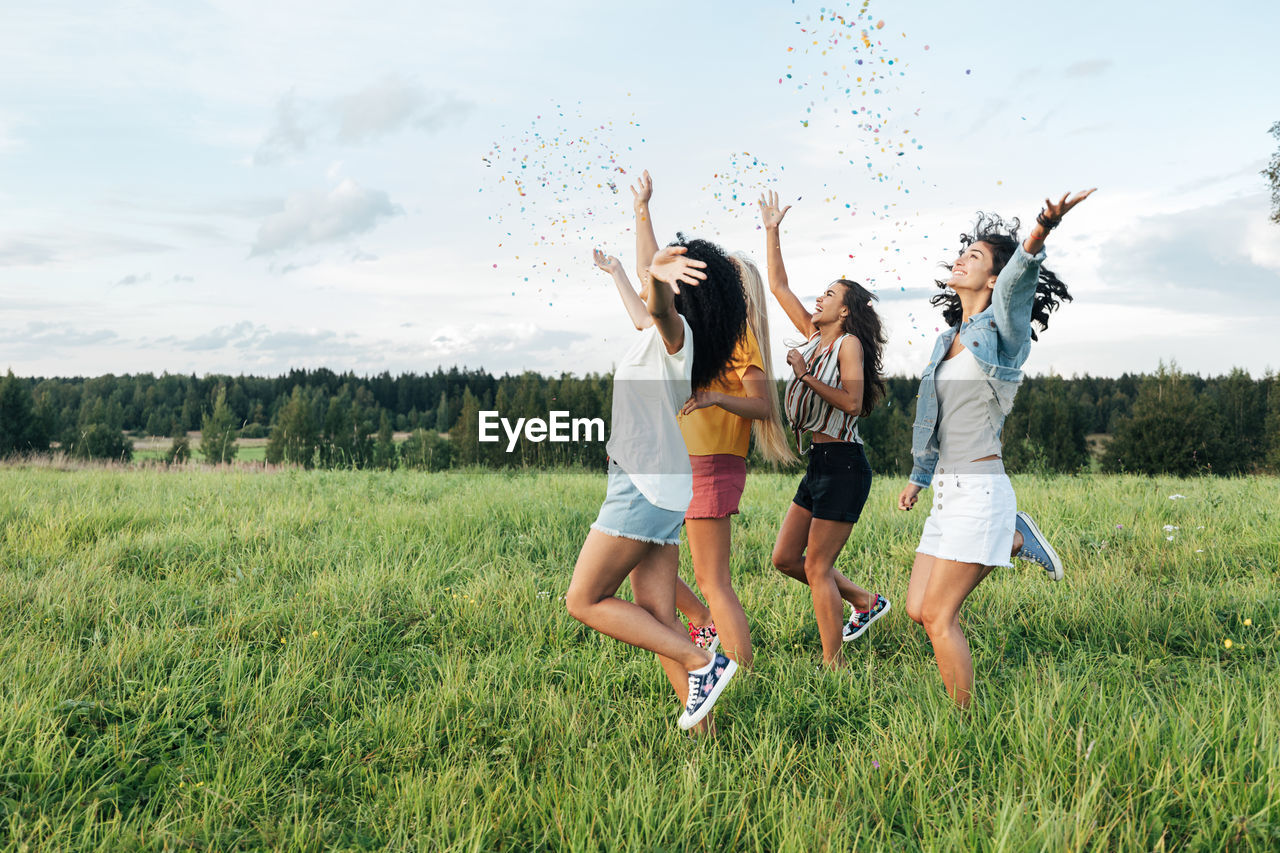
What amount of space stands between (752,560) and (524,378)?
175 feet

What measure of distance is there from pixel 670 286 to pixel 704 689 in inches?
64.3

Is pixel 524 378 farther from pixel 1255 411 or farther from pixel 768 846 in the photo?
pixel 768 846

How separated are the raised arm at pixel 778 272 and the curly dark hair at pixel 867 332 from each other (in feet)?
0.96

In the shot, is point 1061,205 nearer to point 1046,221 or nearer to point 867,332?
point 1046,221

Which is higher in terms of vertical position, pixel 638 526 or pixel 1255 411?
pixel 1255 411

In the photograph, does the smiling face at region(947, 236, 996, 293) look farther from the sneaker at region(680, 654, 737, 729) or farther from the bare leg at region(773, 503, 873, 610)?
the sneaker at region(680, 654, 737, 729)

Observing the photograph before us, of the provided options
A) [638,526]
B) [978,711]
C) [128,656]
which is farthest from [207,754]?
[978,711]

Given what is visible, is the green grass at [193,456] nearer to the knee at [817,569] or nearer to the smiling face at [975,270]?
the knee at [817,569]

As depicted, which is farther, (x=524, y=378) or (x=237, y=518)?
(x=524, y=378)

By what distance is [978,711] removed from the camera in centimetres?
338

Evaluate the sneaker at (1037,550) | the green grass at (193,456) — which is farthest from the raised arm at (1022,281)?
the green grass at (193,456)

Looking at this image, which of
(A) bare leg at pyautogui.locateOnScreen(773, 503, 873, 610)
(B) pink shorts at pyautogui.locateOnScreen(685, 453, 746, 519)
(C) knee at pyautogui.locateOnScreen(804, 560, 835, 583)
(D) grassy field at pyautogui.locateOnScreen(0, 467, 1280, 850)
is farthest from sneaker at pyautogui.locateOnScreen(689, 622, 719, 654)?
(B) pink shorts at pyautogui.locateOnScreen(685, 453, 746, 519)

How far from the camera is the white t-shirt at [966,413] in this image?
3434 millimetres

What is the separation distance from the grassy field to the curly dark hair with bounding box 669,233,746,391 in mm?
1629
